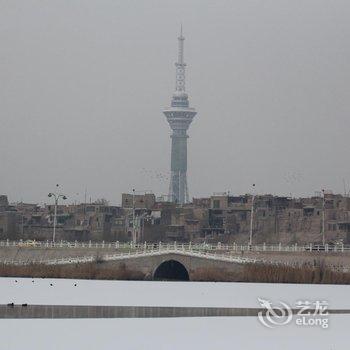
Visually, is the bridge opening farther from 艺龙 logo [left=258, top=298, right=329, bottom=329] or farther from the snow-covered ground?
艺龙 logo [left=258, top=298, right=329, bottom=329]

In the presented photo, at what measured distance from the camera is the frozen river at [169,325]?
7756cm

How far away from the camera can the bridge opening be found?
486ft

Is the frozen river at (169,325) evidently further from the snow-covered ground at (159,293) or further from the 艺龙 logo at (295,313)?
the 艺龙 logo at (295,313)

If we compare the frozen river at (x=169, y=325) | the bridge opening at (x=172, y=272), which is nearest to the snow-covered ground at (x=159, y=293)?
the frozen river at (x=169, y=325)

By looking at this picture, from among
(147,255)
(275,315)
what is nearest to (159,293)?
(147,255)

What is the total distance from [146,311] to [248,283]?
1328 inches

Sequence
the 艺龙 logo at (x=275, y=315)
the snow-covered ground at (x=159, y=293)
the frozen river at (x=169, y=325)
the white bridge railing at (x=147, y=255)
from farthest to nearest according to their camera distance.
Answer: the white bridge railing at (x=147, y=255), the snow-covered ground at (x=159, y=293), the 艺龙 logo at (x=275, y=315), the frozen river at (x=169, y=325)

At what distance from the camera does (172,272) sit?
150m

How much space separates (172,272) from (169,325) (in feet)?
206

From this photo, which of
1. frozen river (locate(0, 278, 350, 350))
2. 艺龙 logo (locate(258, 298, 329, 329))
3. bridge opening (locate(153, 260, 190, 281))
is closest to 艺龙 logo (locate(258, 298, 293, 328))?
艺龙 logo (locate(258, 298, 329, 329))

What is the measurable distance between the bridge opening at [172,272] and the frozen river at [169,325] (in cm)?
2537

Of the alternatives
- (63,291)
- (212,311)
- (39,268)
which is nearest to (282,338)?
(212,311)

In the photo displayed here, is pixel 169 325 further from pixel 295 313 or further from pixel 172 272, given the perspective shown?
pixel 172 272

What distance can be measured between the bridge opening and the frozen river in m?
25.4
